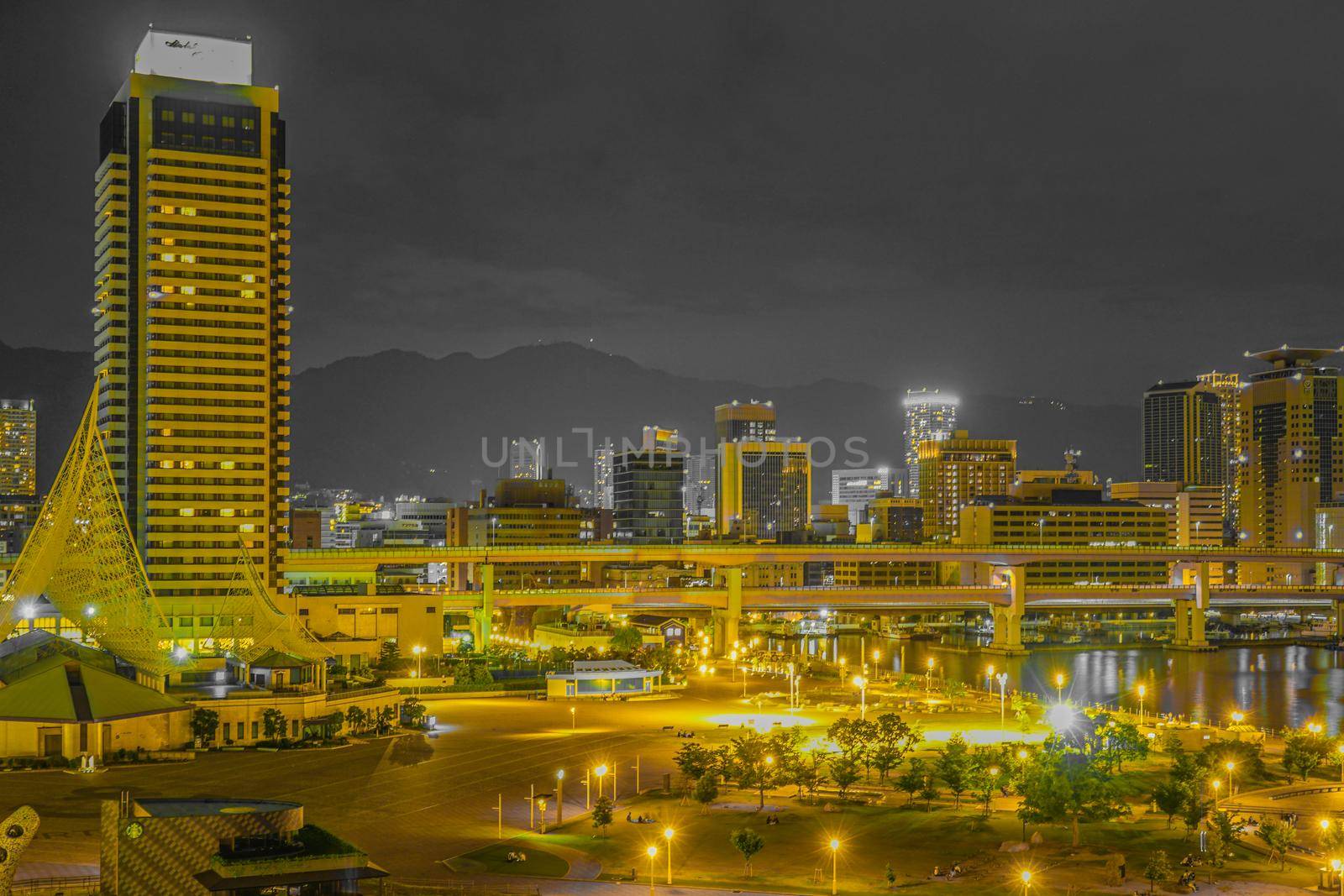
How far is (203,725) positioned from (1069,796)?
1132 inches

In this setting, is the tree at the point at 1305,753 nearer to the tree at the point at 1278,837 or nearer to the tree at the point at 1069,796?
the tree at the point at 1278,837

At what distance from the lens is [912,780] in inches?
1500

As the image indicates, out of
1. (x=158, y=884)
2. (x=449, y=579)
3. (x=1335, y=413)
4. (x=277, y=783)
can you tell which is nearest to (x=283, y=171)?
(x=277, y=783)

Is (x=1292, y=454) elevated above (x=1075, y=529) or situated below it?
above

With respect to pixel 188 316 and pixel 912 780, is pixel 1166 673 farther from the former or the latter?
pixel 188 316

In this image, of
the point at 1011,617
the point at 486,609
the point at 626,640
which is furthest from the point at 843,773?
the point at 1011,617

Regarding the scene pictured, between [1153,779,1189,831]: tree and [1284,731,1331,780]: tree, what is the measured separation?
9786 millimetres

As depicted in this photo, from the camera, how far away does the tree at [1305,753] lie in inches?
1682

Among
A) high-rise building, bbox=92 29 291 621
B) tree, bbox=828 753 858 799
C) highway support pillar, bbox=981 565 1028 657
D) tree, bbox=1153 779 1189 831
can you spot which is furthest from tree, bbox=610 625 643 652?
tree, bbox=1153 779 1189 831

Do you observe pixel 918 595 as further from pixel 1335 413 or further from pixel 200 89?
pixel 1335 413

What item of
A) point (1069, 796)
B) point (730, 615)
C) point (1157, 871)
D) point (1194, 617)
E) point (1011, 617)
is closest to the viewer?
point (1157, 871)

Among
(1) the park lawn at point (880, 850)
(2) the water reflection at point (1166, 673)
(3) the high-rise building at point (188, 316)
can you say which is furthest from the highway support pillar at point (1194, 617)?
(1) the park lawn at point (880, 850)

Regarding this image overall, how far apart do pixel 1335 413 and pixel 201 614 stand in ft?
542

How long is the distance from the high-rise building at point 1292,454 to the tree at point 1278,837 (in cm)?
15962
